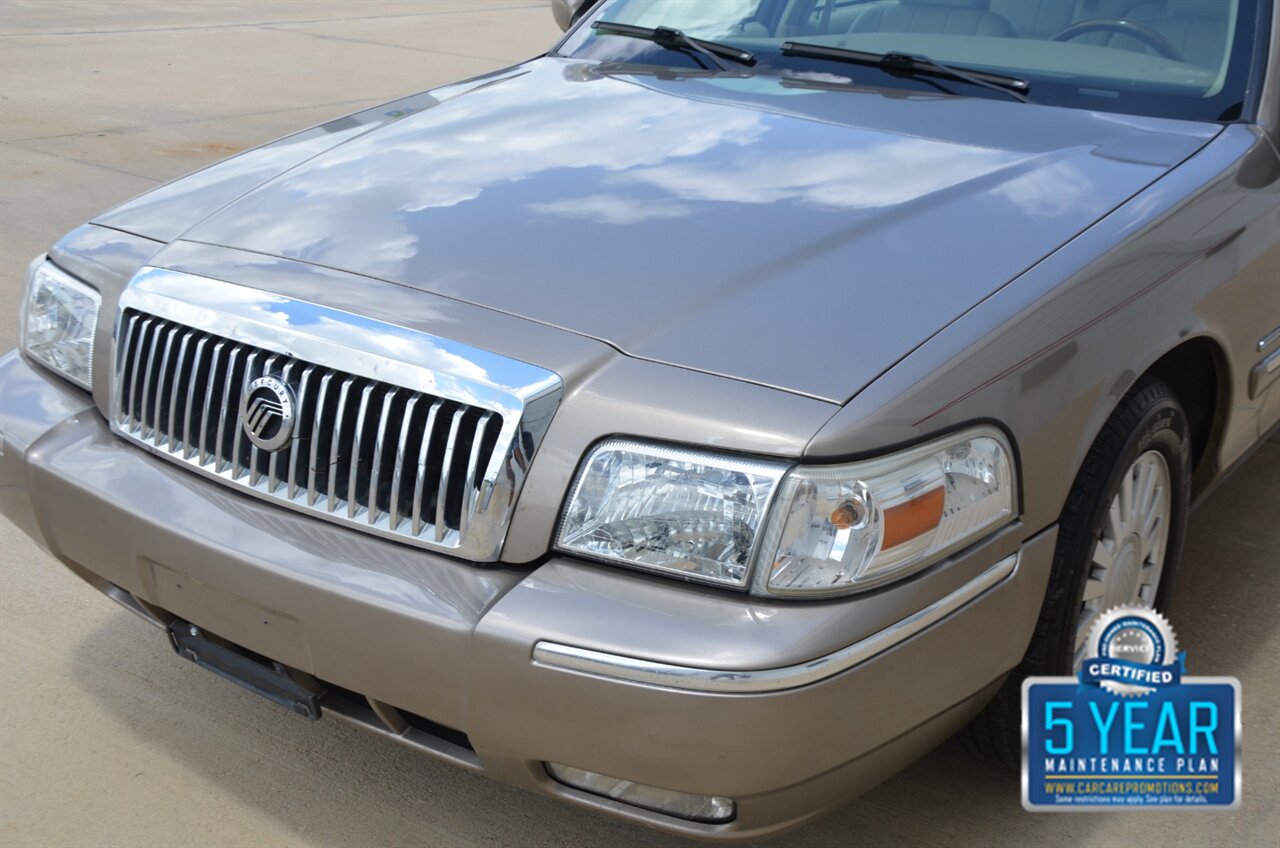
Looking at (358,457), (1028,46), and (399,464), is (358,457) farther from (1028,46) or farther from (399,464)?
(1028,46)

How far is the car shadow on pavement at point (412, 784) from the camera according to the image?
98.0 inches

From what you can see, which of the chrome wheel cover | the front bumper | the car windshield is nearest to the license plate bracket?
the front bumper

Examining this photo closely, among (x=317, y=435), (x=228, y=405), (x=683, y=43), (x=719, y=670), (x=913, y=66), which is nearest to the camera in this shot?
(x=719, y=670)

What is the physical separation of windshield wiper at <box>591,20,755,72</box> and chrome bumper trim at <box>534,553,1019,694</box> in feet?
5.82

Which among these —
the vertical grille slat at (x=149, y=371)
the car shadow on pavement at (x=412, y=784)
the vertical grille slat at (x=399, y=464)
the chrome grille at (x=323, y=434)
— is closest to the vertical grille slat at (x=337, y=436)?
the chrome grille at (x=323, y=434)

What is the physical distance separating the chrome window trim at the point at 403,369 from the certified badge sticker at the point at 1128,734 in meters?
1.04

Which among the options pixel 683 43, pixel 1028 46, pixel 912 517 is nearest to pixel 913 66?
pixel 1028 46

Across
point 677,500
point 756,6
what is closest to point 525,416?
point 677,500

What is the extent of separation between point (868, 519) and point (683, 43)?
1.83 m

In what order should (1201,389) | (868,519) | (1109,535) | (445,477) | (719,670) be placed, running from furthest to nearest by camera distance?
(1201,389) → (1109,535) → (445,477) → (868,519) → (719,670)

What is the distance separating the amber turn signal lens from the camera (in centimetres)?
193

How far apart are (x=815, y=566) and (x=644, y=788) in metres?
0.41

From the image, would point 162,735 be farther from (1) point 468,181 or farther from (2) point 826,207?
(2) point 826,207

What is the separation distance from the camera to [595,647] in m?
1.86
